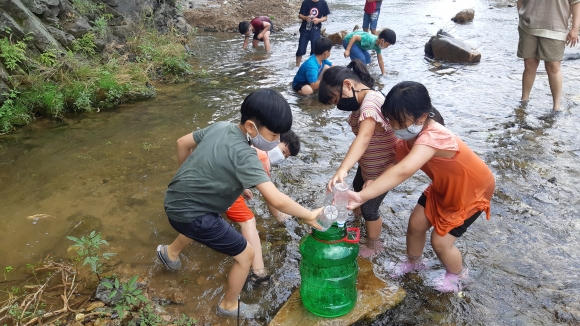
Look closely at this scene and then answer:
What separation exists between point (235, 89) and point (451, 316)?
19.8ft

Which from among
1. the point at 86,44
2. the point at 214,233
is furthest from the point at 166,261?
the point at 86,44

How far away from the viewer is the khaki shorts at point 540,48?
5.79m

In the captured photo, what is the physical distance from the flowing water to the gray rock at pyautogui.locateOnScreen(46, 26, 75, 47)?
1.95m

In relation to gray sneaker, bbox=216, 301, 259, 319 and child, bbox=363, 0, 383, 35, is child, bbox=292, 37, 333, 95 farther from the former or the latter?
gray sneaker, bbox=216, 301, 259, 319

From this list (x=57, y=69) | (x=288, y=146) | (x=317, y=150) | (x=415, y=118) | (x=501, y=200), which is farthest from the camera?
(x=57, y=69)

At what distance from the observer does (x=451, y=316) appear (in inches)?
113

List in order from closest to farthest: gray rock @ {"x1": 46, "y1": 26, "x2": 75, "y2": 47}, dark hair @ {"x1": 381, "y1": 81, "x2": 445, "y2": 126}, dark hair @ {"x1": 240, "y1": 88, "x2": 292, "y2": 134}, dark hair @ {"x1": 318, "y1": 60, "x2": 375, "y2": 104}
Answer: dark hair @ {"x1": 240, "y1": 88, "x2": 292, "y2": 134} < dark hair @ {"x1": 381, "y1": 81, "x2": 445, "y2": 126} < dark hair @ {"x1": 318, "y1": 60, "x2": 375, "y2": 104} < gray rock @ {"x1": 46, "y1": 26, "x2": 75, "y2": 47}

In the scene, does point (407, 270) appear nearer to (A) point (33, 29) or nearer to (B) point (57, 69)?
(B) point (57, 69)

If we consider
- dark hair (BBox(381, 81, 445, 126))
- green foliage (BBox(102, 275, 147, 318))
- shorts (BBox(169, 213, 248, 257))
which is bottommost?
green foliage (BBox(102, 275, 147, 318))

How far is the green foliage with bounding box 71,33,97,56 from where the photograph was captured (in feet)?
24.9

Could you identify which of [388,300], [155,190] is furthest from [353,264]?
[155,190]

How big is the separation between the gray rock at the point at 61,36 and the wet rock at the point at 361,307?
700 cm

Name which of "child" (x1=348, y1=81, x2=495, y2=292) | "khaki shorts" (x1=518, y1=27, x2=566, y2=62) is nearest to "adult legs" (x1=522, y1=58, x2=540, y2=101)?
"khaki shorts" (x1=518, y1=27, x2=566, y2=62)

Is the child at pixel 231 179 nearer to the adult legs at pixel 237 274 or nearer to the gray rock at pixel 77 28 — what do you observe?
the adult legs at pixel 237 274
